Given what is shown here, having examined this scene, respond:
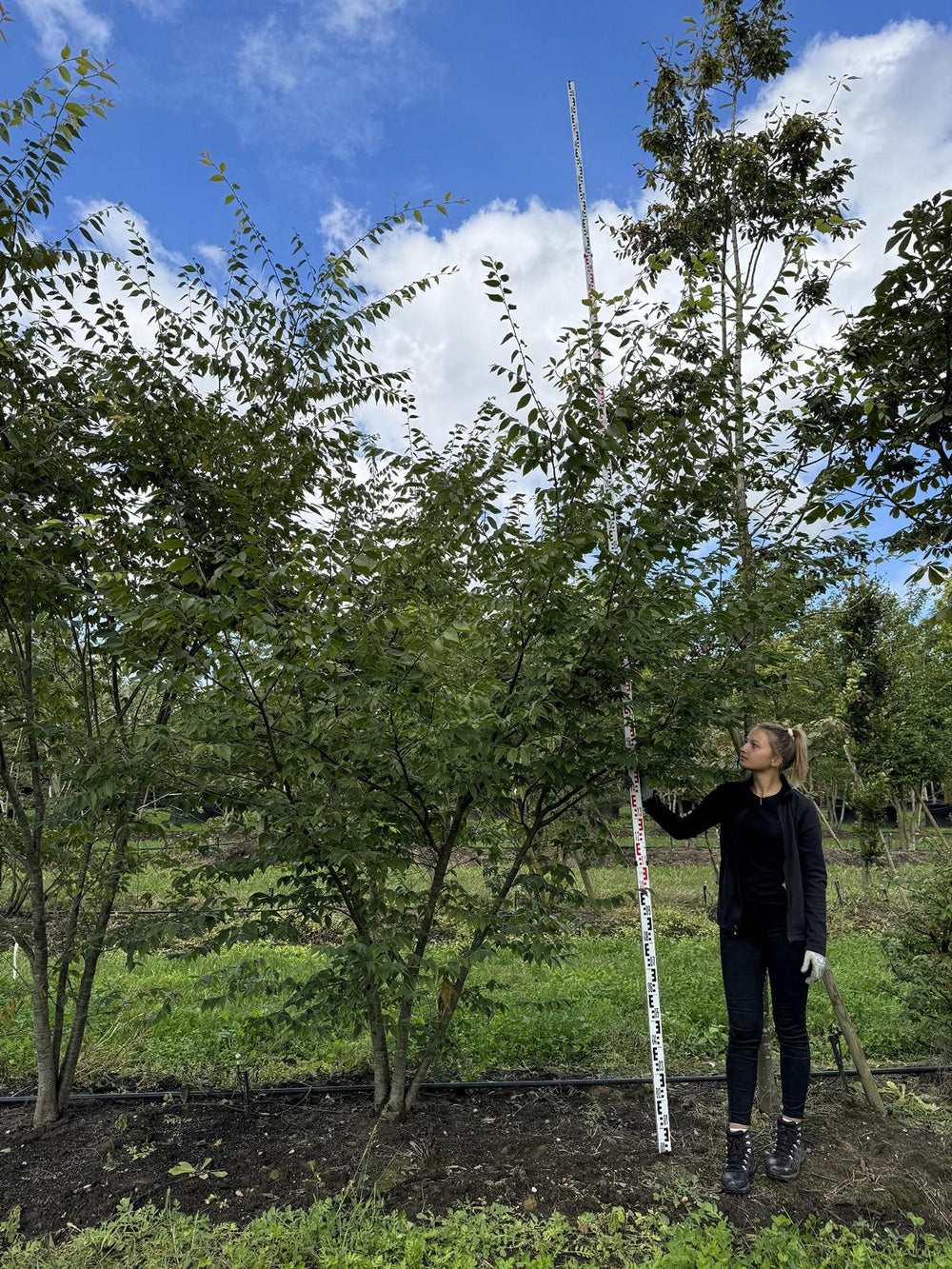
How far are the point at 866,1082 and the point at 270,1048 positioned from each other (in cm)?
329

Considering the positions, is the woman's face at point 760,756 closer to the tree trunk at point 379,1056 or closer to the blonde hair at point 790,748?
the blonde hair at point 790,748

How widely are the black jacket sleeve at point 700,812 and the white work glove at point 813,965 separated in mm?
617

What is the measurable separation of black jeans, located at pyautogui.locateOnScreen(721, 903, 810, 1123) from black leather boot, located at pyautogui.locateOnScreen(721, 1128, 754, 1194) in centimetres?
6

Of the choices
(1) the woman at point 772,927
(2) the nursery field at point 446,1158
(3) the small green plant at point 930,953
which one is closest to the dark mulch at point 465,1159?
(2) the nursery field at point 446,1158

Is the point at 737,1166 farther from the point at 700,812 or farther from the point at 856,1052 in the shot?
the point at 700,812

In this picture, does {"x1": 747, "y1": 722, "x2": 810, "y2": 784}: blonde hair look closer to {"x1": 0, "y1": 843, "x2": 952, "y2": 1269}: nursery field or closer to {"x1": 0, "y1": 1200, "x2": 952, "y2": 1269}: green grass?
{"x1": 0, "y1": 843, "x2": 952, "y2": 1269}: nursery field

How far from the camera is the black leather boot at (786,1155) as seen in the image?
10.1 ft

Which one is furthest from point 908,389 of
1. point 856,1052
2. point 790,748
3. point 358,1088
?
point 358,1088

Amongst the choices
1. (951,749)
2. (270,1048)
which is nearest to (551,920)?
(270,1048)

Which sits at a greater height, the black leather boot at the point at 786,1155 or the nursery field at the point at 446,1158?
the black leather boot at the point at 786,1155

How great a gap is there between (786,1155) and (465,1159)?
1.31 m

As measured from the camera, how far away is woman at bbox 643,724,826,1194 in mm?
3045

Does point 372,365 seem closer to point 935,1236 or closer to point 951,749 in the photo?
point 935,1236

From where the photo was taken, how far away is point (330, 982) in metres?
3.28
